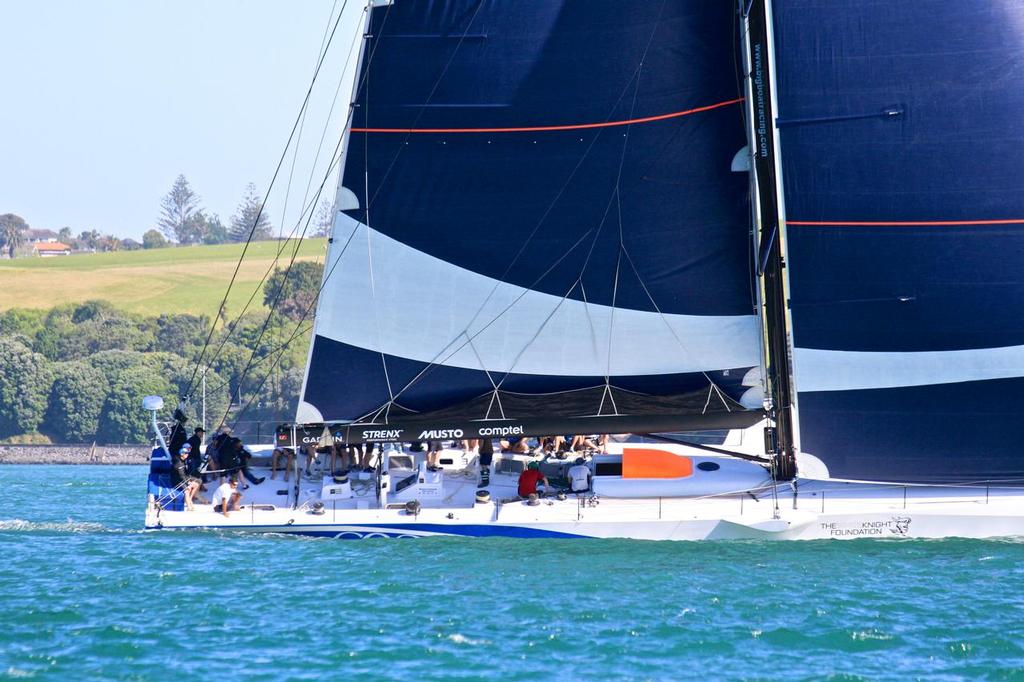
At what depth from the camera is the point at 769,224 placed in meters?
22.5

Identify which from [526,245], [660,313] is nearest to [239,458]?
[526,245]

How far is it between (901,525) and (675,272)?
522 centimetres

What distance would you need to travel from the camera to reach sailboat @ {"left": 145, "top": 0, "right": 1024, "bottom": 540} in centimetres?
2173

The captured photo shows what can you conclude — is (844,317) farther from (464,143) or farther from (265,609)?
(265,609)

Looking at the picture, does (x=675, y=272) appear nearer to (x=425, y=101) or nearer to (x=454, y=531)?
(x=425, y=101)

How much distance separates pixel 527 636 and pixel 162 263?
11621cm

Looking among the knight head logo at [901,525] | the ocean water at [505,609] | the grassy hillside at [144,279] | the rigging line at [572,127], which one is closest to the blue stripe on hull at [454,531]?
the ocean water at [505,609]

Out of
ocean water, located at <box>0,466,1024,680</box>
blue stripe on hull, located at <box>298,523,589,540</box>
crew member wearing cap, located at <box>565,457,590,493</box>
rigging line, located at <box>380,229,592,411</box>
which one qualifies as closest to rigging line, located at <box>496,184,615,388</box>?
rigging line, located at <box>380,229,592,411</box>

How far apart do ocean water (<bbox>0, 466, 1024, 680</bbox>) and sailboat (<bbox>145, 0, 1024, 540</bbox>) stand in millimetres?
1183

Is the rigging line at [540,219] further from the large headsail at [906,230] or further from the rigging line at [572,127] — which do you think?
the large headsail at [906,230]

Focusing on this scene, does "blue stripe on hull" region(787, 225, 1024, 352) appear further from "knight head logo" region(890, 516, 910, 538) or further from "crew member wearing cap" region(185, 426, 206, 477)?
"crew member wearing cap" region(185, 426, 206, 477)

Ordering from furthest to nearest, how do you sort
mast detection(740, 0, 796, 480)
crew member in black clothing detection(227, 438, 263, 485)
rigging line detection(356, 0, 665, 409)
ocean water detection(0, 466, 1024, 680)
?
crew member in black clothing detection(227, 438, 263, 485), rigging line detection(356, 0, 665, 409), mast detection(740, 0, 796, 480), ocean water detection(0, 466, 1024, 680)

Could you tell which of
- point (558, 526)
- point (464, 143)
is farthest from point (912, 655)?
point (464, 143)

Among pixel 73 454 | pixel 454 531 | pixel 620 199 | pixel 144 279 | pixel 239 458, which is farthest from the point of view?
pixel 144 279
